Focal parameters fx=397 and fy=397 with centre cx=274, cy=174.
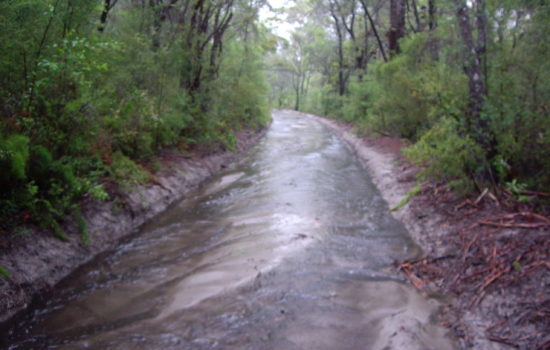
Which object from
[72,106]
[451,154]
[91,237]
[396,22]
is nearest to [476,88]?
[451,154]

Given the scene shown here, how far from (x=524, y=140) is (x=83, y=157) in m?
6.74

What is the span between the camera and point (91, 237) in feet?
18.8

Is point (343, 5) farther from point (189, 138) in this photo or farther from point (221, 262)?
point (221, 262)

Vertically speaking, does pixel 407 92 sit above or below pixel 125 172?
above

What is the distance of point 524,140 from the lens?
5.77 m

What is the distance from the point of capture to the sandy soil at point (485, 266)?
3592 mm

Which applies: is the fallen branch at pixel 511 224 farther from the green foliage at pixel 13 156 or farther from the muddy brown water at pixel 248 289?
the green foliage at pixel 13 156

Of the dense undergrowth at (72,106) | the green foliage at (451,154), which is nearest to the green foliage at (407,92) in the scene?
the green foliage at (451,154)

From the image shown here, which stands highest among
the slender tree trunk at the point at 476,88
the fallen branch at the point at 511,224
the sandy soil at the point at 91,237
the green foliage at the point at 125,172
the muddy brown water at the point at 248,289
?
the slender tree trunk at the point at 476,88

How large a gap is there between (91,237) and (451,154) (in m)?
5.67

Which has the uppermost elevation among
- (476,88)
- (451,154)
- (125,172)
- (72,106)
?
(476,88)

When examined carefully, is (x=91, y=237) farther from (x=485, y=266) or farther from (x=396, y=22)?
(x=396, y=22)

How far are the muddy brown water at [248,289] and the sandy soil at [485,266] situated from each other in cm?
27

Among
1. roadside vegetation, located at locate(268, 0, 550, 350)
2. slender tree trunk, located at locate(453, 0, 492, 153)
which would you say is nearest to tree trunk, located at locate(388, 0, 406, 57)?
roadside vegetation, located at locate(268, 0, 550, 350)
